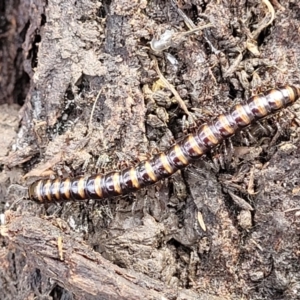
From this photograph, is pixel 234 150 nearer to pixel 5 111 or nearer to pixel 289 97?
pixel 289 97

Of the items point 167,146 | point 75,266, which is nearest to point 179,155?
point 167,146

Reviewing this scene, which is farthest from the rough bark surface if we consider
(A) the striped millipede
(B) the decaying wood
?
(A) the striped millipede

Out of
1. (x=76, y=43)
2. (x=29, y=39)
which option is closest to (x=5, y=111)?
(x=29, y=39)

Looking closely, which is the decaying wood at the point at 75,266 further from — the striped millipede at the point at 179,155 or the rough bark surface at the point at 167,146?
the striped millipede at the point at 179,155

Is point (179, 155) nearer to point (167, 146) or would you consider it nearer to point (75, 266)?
point (167, 146)

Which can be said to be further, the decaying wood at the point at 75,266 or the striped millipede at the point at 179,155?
the striped millipede at the point at 179,155

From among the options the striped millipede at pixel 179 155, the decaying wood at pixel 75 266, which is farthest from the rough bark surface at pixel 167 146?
the striped millipede at pixel 179 155

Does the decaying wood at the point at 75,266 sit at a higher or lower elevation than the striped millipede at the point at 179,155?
lower

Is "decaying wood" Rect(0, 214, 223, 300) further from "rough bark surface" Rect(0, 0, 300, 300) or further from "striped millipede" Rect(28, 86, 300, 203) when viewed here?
"striped millipede" Rect(28, 86, 300, 203)
